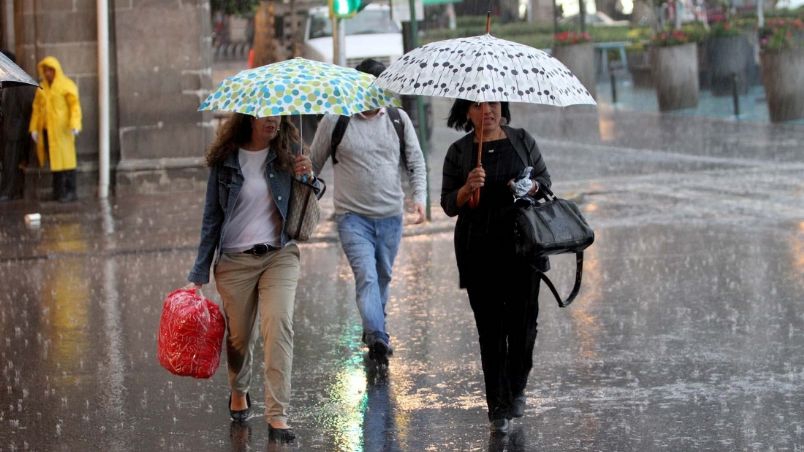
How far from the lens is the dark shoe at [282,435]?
6.76 metres

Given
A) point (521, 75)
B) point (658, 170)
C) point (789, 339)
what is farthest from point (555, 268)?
point (658, 170)

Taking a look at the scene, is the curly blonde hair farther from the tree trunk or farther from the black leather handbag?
the tree trunk

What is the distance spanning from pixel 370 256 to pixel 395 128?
0.77m

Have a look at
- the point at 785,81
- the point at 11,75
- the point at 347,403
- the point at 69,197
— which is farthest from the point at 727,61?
the point at 11,75

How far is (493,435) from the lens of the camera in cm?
682

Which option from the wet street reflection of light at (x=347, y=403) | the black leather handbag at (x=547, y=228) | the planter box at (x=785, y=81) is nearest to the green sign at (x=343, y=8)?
the wet street reflection of light at (x=347, y=403)

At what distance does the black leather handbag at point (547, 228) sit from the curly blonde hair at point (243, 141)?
3.72ft

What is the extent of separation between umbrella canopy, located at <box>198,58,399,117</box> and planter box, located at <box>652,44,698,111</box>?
21767 millimetres

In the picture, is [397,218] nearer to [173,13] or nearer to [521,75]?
[521,75]

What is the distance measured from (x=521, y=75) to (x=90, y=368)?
11.4 feet

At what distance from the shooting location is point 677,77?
28297 mm

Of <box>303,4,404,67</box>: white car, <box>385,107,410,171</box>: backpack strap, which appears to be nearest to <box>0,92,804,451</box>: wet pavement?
<box>385,107,410,171</box>: backpack strap

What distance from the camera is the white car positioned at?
2761 centimetres

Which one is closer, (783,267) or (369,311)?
(369,311)
